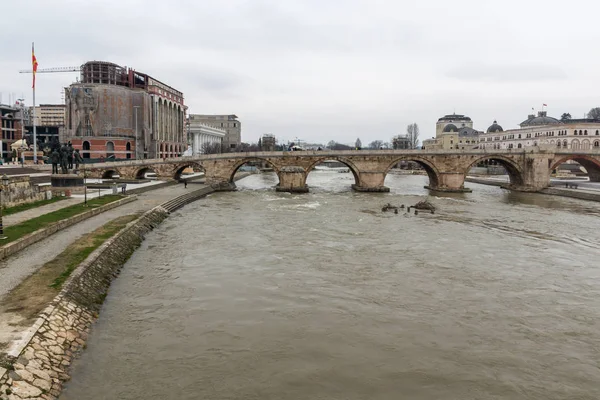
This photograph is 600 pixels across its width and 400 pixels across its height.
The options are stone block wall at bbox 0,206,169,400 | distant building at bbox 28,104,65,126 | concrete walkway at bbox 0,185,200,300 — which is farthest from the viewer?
distant building at bbox 28,104,65,126

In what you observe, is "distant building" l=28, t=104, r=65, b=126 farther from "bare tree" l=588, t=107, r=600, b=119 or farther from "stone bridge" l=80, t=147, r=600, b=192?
"bare tree" l=588, t=107, r=600, b=119

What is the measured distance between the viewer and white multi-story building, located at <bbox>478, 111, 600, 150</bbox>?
84.0 m

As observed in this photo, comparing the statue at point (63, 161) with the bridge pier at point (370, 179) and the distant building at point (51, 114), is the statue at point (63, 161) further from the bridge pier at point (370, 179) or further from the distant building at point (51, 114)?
the distant building at point (51, 114)

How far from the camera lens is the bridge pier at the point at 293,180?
52688 mm

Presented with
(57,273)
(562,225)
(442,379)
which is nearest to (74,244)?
(57,273)

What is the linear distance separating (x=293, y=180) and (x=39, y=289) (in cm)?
4139

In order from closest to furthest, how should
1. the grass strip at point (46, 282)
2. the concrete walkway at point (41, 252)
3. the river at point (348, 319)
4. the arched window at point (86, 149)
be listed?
1. the river at point (348, 319)
2. the grass strip at point (46, 282)
3. the concrete walkway at point (41, 252)
4. the arched window at point (86, 149)

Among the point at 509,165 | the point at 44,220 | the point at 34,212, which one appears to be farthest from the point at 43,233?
the point at 509,165

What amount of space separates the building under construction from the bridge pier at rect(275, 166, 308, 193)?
32026 mm

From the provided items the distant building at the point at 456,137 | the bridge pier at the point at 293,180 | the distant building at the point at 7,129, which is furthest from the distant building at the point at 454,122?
the distant building at the point at 7,129

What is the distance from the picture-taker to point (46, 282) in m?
13.1

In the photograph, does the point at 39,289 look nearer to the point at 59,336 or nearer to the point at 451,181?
the point at 59,336

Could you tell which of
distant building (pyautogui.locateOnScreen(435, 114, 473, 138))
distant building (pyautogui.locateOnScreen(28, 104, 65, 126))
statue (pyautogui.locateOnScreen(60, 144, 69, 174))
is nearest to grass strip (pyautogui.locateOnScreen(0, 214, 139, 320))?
statue (pyautogui.locateOnScreen(60, 144, 69, 174))

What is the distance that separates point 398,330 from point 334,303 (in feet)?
9.07
